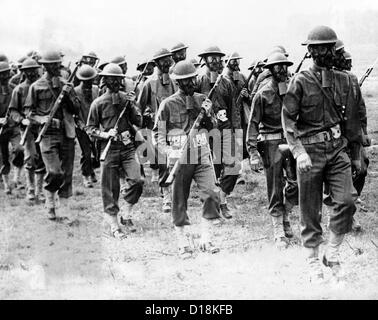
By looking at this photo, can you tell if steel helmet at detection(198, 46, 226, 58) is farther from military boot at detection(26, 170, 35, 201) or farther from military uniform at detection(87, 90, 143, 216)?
military boot at detection(26, 170, 35, 201)

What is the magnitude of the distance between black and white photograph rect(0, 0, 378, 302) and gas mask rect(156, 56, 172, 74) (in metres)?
0.02

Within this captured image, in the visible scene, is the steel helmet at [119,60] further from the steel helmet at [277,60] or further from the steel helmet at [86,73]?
the steel helmet at [277,60]

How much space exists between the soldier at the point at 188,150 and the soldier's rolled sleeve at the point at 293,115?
1717 mm

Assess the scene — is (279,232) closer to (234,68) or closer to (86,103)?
(234,68)

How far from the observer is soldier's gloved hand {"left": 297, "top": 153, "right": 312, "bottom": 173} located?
6.19 meters

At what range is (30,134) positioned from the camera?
1139 cm

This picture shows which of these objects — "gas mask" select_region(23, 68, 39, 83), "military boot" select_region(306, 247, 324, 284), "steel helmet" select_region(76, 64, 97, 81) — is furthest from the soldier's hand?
"steel helmet" select_region(76, 64, 97, 81)

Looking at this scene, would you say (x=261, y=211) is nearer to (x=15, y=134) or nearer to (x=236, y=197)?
(x=236, y=197)

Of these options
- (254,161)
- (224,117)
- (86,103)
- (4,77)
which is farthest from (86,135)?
(254,161)

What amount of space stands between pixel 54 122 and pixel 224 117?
2716mm

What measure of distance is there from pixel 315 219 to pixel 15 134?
7.73m

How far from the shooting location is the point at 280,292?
621 centimetres

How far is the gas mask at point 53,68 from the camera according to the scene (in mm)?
9930

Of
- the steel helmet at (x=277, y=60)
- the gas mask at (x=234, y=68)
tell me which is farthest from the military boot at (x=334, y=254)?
the gas mask at (x=234, y=68)
